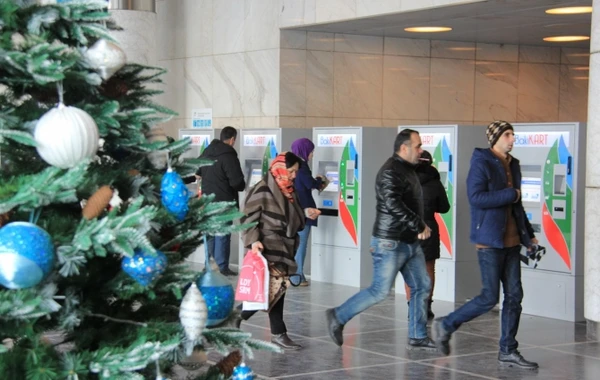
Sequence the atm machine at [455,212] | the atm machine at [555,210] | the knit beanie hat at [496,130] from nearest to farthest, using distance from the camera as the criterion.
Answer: the knit beanie hat at [496,130], the atm machine at [555,210], the atm machine at [455,212]

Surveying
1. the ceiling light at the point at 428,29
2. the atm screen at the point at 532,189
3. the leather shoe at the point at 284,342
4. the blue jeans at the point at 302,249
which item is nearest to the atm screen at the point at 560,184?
the atm screen at the point at 532,189

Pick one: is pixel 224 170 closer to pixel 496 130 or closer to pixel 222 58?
pixel 222 58

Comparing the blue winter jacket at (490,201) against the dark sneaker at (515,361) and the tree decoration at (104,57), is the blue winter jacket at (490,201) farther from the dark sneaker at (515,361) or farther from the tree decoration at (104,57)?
the tree decoration at (104,57)

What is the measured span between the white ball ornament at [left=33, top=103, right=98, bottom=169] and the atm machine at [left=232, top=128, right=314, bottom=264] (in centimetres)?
981

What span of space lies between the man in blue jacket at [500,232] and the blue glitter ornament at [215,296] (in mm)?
4353

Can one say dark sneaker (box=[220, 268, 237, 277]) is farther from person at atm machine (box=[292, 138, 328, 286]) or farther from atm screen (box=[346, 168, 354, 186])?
A: atm screen (box=[346, 168, 354, 186])

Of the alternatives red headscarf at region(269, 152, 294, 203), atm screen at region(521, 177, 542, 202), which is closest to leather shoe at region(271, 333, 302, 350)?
red headscarf at region(269, 152, 294, 203)

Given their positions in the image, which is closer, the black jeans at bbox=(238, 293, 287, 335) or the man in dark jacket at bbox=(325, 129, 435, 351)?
the man in dark jacket at bbox=(325, 129, 435, 351)

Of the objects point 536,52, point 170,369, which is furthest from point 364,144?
point 170,369

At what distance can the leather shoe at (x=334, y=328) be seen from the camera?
8.16 metres

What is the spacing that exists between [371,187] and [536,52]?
6084 millimetres

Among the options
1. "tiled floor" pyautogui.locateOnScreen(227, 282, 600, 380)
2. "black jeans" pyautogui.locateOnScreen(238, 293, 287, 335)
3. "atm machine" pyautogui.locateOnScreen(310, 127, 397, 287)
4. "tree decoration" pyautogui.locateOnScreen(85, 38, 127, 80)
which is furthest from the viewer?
"atm machine" pyautogui.locateOnScreen(310, 127, 397, 287)

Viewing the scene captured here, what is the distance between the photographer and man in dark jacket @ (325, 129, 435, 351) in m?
7.80

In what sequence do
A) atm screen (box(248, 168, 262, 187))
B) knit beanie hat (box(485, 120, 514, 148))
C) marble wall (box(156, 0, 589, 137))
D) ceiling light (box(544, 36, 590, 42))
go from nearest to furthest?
knit beanie hat (box(485, 120, 514, 148)), atm screen (box(248, 168, 262, 187)), marble wall (box(156, 0, 589, 137)), ceiling light (box(544, 36, 590, 42))
